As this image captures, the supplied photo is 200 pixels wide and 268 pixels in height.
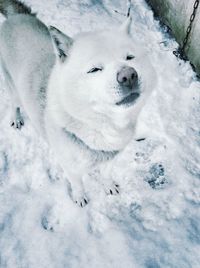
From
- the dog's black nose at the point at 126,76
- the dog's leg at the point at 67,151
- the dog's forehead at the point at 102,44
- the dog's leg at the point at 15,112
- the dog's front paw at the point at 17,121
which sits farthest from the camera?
the dog's front paw at the point at 17,121

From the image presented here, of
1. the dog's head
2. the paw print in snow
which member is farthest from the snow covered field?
the dog's head

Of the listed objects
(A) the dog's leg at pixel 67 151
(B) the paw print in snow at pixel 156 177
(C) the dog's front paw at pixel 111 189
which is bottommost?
(C) the dog's front paw at pixel 111 189

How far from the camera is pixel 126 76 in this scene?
2.04 metres

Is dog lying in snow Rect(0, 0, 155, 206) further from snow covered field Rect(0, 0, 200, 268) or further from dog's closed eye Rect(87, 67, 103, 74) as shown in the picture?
snow covered field Rect(0, 0, 200, 268)

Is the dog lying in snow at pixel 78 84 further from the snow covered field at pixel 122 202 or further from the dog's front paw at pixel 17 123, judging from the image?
the dog's front paw at pixel 17 123

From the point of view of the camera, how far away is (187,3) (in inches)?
171

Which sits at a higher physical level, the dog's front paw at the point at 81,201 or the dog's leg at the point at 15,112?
the dog's leg at the point at 15,112

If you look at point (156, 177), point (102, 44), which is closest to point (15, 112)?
point (156, 177)

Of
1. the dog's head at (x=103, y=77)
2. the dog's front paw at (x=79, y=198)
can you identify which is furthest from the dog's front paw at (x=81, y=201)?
the dog's head at (x=103, y=77)

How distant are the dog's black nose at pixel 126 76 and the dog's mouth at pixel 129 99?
0.11 metres

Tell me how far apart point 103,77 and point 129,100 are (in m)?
0.26

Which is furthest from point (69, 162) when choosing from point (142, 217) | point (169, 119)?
point (169, 119)

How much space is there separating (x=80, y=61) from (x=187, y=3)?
2.76 metres

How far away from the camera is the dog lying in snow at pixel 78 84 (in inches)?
83.5
